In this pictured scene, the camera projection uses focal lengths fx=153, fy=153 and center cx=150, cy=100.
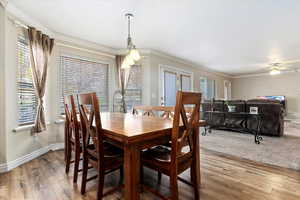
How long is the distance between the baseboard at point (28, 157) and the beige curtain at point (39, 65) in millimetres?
401

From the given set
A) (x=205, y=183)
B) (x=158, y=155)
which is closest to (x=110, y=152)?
(x=158, y=155)

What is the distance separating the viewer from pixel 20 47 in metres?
2.58

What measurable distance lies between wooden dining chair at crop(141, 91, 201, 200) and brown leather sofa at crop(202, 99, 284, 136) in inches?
131

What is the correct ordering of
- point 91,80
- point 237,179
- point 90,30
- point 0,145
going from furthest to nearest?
point 91,80
point 90,30
point 0,145
point 237,179

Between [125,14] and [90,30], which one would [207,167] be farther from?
[90,30]

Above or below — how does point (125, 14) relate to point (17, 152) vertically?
above

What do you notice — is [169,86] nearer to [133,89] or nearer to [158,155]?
[133,89]

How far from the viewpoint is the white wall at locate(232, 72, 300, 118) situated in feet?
23.6

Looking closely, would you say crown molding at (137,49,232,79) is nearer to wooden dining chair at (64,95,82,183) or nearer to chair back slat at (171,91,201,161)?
wooden dining chair at (64,95,82,183)

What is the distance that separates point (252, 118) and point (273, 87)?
4.98 metres

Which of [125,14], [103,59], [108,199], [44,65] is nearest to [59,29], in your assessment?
[44,65]

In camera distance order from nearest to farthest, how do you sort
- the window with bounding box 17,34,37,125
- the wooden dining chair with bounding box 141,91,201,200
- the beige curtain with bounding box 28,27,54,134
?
1. the wooden dining chair with bounding box 141,91,201,200
2. the window with bounding box 17,34,37,125
3. the beige curtain with bounding box 28,27,54,134

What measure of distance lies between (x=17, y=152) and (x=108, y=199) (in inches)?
74.1

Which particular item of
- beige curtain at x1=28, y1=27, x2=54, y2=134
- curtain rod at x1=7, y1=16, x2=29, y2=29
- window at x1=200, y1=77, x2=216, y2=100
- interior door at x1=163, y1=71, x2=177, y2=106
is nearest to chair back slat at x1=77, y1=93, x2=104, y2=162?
beige curtain at x1=28, y1=27, x2=54, y2=134
